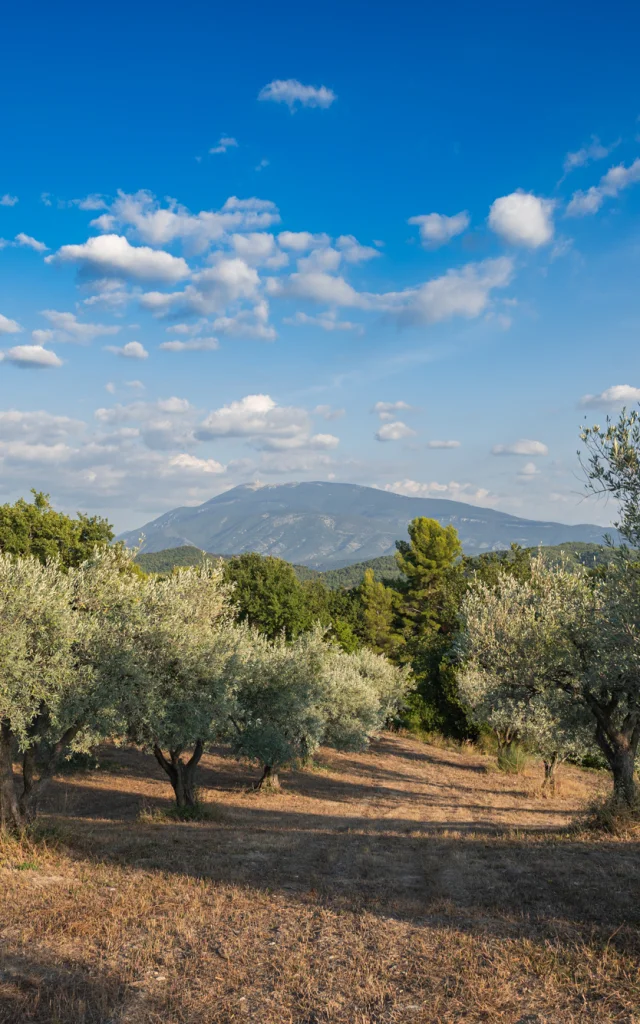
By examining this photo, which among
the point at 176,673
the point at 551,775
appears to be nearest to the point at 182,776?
the point at 176,673

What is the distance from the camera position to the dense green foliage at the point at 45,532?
40.3 metres

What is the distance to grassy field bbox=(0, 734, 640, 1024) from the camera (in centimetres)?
802

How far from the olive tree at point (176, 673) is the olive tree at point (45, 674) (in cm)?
92

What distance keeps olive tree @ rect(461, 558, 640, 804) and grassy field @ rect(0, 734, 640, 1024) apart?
4.22 m

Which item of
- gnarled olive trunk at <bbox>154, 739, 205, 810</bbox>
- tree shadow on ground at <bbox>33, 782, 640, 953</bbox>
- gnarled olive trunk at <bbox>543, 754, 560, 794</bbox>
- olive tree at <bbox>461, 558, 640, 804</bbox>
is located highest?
olive tree at <bbox>461, 558, 640, 804</bbox>

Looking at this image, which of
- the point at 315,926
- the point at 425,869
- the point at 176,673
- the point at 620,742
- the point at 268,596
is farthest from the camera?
the point at 268,596

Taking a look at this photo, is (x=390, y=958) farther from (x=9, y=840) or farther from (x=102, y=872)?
(x=9, y=840)

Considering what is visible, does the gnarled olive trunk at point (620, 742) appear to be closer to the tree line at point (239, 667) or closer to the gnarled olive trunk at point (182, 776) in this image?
the tree line at point (239, 667)

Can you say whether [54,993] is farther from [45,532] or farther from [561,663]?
[45,532]

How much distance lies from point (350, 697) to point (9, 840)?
2433cm

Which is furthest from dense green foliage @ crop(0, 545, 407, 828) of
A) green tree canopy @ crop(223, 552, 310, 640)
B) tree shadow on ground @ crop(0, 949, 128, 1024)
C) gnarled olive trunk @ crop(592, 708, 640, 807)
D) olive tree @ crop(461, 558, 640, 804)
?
green tree canopy @ crop(223, 552, 310, 640)

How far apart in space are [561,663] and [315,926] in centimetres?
1276

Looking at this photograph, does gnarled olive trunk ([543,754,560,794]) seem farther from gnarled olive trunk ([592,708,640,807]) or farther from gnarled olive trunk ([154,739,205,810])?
gnarled olive trunk ([154,739,205,810])

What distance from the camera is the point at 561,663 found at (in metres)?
20.0
